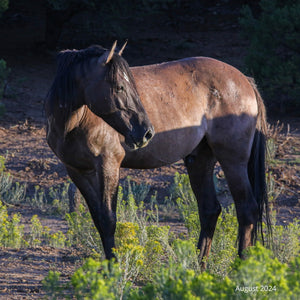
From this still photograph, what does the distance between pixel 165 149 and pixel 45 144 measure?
17.5 feet

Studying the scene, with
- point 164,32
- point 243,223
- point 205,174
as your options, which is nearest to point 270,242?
point 243,223

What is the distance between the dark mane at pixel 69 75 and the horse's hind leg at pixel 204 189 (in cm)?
160

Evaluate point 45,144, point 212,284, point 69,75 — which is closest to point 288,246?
point 69,75

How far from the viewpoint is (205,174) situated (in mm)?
5109

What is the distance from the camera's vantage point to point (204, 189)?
16.8ft

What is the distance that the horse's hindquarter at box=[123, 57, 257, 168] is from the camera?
14.9 feet

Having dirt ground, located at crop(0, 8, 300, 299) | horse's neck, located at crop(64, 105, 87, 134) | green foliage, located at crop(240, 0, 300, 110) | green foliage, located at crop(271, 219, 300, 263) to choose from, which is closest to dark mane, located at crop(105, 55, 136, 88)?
horse's neck, located at crop(64, 105, 87, 134)

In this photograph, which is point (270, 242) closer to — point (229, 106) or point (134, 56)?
point (229, 106)

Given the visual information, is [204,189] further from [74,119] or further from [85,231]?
[74,119]

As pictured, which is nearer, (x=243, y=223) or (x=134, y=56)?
(x=243, y=223)

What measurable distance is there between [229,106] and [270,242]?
53.4 inches

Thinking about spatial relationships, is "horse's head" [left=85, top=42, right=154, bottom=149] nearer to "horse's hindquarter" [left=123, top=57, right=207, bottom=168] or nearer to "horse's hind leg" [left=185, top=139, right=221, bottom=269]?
"horse's hindquarter" [left=123, top=57, right=207, bottom=168]

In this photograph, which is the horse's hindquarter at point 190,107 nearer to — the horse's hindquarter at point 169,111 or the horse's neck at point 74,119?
the horse's hindquarter at point 169,111

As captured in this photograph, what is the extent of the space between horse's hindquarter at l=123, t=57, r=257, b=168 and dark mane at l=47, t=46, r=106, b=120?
73cm
